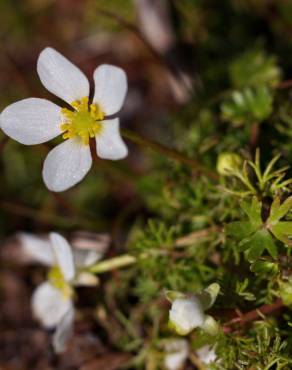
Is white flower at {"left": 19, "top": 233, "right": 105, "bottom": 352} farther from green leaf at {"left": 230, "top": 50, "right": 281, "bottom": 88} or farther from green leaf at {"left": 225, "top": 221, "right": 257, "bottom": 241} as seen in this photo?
green leaf at {"left": 230, "top": 50, "right": 281, "bottom": 88}

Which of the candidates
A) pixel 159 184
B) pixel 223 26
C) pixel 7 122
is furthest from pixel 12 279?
pixel 223 26

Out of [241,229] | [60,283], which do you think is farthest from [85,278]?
[241,229]

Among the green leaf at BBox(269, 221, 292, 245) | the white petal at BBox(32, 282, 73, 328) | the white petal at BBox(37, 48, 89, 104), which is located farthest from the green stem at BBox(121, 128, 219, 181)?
the white petal at BBox(32, 282, 73, 328)

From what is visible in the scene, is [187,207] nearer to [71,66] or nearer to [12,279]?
[71,66]

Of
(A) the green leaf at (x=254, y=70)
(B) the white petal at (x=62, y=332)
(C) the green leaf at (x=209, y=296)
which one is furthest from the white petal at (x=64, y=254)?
(A) the green leaf at (x=254, y=70)

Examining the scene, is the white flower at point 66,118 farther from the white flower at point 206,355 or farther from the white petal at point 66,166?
the white flower at point 206,355

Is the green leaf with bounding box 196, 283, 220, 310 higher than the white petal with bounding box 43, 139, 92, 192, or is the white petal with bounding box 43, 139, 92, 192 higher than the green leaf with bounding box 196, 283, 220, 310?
the white petal with bounding box 43, 139, 92, 192
